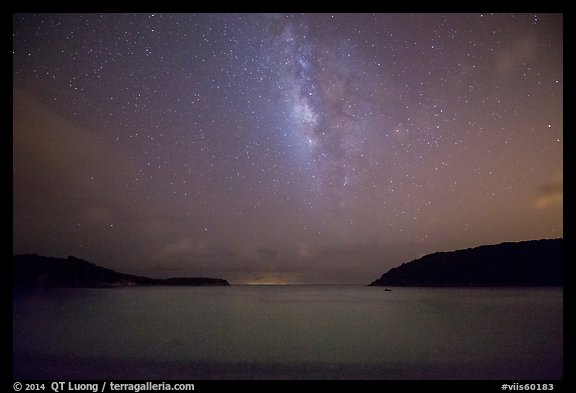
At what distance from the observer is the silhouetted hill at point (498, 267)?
83.6 m

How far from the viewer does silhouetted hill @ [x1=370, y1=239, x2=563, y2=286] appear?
83.6 meters

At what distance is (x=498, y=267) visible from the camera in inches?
3469

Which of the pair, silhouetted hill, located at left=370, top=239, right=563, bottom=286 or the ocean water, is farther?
silhouetted hill, located at left=370, top=239, right=563, bottom=286

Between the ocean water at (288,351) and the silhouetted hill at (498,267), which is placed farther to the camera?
the silhouetted hill at (498,267)

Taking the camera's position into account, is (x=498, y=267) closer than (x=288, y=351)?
No

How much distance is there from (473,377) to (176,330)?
44.7 ft
